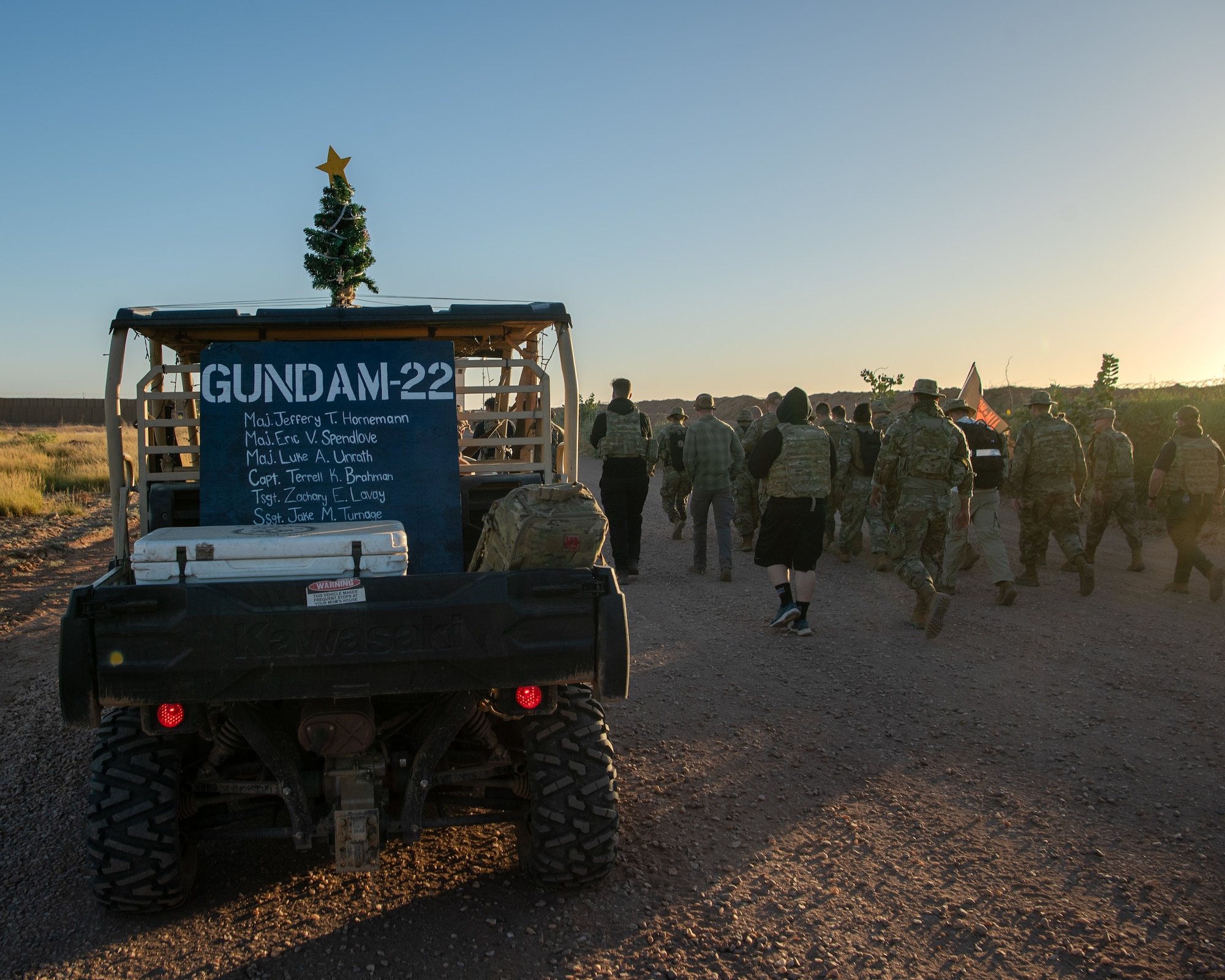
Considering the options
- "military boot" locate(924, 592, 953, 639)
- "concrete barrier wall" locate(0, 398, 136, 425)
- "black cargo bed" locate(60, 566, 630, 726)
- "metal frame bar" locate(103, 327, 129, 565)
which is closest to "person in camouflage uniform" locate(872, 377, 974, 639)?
"military boot" locate(924, 592, 953, 639)

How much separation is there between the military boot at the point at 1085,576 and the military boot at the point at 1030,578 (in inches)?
24.1

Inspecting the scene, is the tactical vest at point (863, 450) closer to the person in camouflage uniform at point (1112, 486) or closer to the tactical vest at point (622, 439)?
the person in camouflage uniform at point (1112, 486)

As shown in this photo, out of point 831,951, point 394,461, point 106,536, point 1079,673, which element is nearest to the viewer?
point 831,951

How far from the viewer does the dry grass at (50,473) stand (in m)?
16.3

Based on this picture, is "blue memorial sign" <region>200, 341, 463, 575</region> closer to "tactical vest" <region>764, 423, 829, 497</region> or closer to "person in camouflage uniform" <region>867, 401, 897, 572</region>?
"tactical vest" <region>764, 423, 829, 497</region>

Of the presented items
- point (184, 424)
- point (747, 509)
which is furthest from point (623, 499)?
point (184, 424)

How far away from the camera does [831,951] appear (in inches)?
119

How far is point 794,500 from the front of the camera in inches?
278

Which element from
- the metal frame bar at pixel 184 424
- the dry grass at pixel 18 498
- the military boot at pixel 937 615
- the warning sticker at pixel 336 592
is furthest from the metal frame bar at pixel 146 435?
the dry grass at pixel 18 498

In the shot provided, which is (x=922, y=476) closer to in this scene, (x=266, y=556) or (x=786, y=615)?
(x=786, y=615)

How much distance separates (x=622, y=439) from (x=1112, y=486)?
537cm

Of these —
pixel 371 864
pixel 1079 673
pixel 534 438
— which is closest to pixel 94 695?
pixel 371 864

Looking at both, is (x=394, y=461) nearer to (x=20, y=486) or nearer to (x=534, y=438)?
(x=534, y=438)

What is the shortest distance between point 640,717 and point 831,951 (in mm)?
2346
